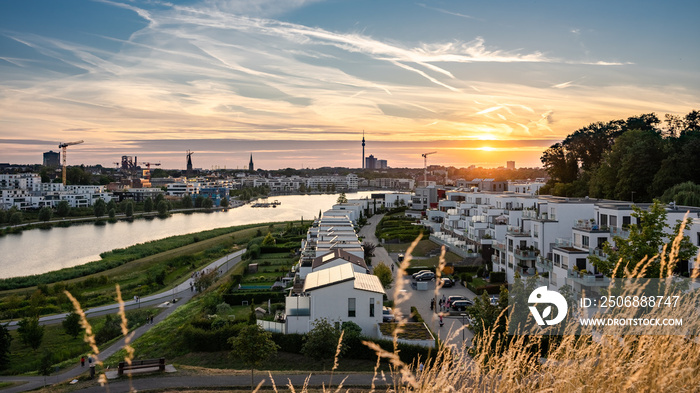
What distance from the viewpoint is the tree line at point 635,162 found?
22.8 m

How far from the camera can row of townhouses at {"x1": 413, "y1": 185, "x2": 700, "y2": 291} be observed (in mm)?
14242

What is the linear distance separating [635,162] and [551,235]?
1114 centimetres

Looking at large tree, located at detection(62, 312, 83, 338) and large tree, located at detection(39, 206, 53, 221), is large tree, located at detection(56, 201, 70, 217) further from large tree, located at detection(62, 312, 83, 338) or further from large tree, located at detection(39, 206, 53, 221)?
large tree, located at detection(62, 312, 83, 338)

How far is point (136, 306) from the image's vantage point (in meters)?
18.5

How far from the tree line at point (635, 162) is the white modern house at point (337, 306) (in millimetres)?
15169

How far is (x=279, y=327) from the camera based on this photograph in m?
12.7

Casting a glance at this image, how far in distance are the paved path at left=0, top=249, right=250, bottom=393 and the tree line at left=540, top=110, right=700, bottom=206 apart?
21.3 m

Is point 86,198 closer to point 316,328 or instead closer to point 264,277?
point 264,277

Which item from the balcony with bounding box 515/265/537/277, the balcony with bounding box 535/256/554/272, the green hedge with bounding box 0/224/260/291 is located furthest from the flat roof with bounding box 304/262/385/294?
the green hedge with bounding box 0/224/260/291

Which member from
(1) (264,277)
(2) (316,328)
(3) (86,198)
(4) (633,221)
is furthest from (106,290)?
(3) (86,198)

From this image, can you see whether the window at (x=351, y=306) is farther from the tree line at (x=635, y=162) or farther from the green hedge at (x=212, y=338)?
the tree line at (x=635, y=162)

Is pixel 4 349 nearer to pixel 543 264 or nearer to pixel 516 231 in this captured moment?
pixel 543 264

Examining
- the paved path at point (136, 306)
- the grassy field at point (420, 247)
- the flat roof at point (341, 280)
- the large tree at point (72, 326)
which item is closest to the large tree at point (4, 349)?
the paved path at point (136, 306)

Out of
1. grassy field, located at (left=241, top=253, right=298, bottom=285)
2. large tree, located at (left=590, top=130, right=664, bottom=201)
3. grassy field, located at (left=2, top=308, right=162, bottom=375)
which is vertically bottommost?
grassy field, located at (left=2, top=308, right=162, bottom=375)
